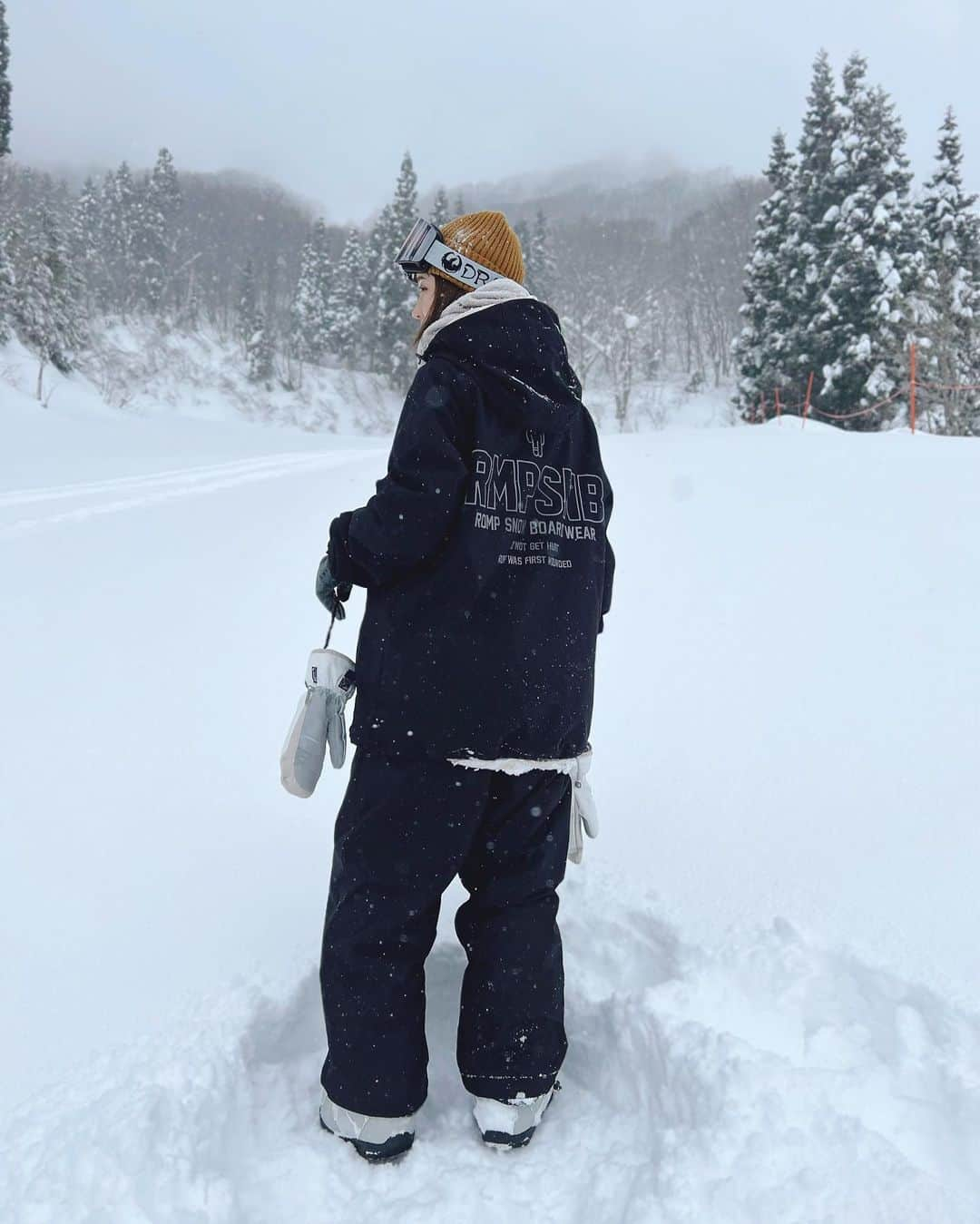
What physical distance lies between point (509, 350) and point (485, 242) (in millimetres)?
302

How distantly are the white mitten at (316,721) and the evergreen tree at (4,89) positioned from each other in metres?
28.5

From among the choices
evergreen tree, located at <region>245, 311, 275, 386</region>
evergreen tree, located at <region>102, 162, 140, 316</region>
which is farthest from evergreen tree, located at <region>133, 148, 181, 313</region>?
evergreen tree, located at <region>245, 311, 275, 386</region>

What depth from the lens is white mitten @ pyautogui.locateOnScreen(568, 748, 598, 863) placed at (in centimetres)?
184

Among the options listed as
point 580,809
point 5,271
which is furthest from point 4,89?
point 580,809

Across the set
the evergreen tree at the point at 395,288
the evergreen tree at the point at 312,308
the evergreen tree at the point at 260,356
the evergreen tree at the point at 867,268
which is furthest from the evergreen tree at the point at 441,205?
the evergreen tree at the point at 867,268

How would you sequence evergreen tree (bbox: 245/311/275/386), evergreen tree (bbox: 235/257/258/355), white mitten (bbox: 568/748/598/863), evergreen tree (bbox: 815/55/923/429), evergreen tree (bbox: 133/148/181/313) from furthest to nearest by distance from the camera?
evergreen tree (bbox: 133/148/181/313)
evergreen tree (bbox: 235/257/258/355)
evergreen tree (bbox: 245/311/275/386)
evergreen tree (bbox: 815/55/923/429)
white mitten (bbox: 568/748/598/863)

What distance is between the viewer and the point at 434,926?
1.77m

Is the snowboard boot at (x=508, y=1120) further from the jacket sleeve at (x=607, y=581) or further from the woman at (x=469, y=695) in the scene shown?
the jacket sleeve at (x=607, y=581)

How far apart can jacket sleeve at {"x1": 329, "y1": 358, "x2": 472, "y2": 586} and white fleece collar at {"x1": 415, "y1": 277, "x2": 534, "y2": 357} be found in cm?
13

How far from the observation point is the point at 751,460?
9.12 meters

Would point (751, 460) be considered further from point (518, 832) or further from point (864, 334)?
point (864, 334)

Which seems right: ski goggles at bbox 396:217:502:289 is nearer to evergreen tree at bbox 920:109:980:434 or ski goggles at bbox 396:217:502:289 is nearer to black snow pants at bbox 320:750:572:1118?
black snow pants at bbox 320:750:572:1118

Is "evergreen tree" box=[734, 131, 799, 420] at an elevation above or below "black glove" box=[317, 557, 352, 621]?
above

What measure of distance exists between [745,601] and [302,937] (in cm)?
329
